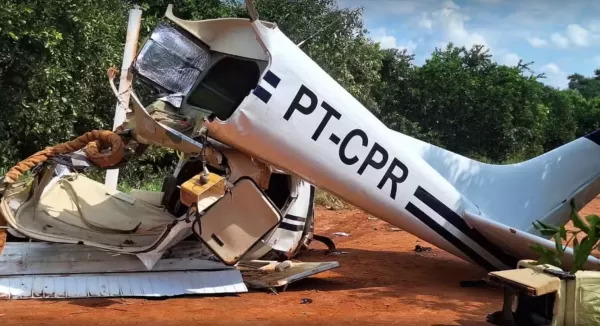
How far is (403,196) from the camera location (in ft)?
22.9

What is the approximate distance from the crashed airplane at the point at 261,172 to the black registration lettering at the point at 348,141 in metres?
0.01

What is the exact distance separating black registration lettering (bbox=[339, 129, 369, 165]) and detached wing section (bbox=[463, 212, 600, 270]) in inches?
56.1

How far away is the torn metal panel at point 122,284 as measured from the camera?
236 inches

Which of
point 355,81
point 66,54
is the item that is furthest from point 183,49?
point 355,81

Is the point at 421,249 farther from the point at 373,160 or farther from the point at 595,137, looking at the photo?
the point at 373,160

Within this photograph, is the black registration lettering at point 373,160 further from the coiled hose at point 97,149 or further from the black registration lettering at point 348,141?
the coiled hose at point 97,149

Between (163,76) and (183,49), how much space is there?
0.36 m

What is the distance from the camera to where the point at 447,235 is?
284 inches

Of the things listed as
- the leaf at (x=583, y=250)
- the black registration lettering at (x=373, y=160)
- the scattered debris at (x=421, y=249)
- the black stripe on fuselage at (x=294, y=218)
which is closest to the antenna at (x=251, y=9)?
the black registration lettering at (x=373, y=160)

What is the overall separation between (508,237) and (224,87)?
3372 mm

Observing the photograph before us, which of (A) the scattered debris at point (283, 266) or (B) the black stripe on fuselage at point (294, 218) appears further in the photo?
(B) the black stripe on fuselage at point (294, 218)

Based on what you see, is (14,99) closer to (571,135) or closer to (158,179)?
(158,179)

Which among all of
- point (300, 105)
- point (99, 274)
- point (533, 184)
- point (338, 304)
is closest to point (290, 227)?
point (338, 304)

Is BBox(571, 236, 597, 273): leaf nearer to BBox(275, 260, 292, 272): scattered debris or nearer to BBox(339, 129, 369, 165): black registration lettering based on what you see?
BBox(339, 129, 369, 165): black registration lettering
